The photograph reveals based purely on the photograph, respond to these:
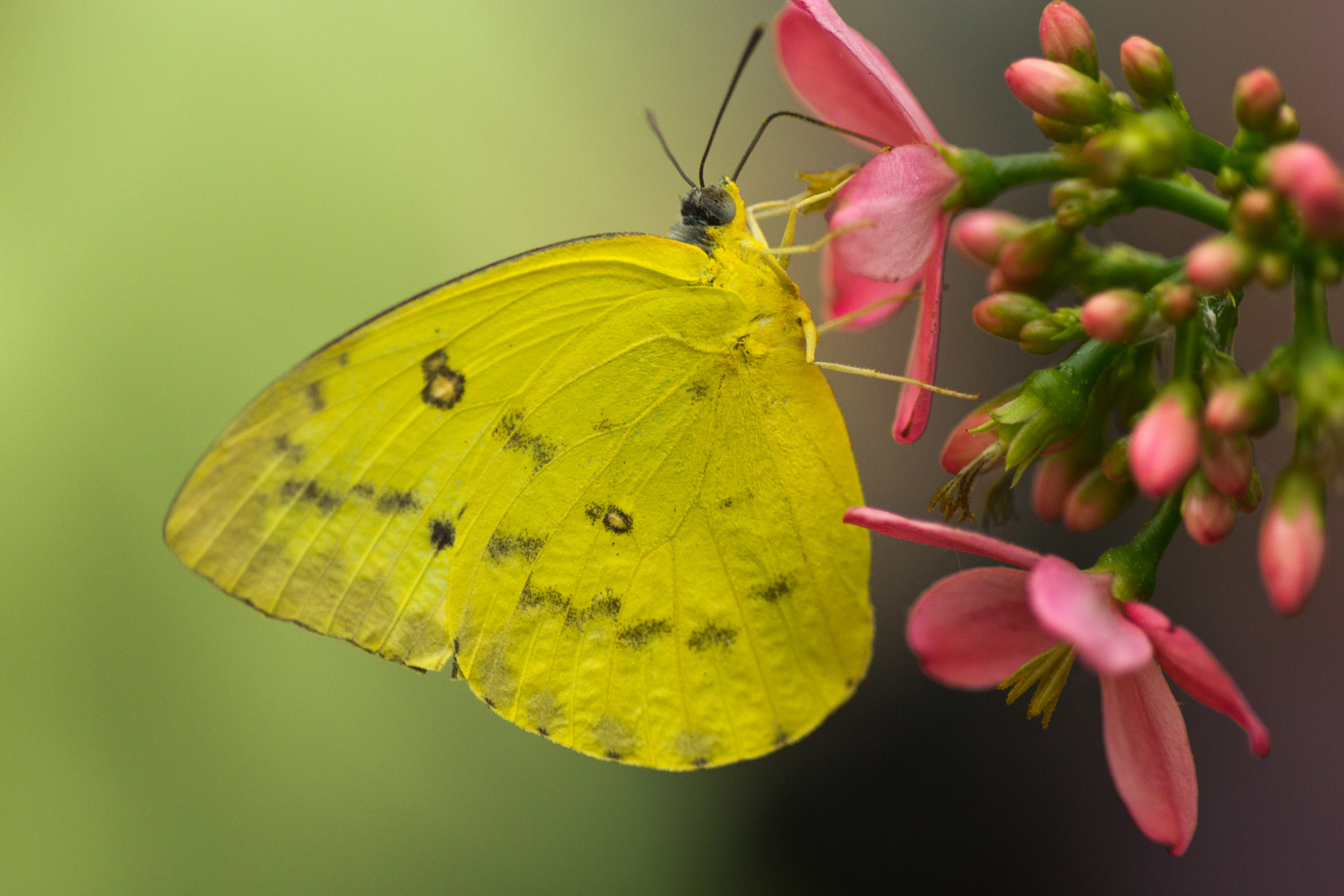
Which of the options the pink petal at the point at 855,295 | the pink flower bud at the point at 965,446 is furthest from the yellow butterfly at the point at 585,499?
the pink flower bud at the point at 965,446

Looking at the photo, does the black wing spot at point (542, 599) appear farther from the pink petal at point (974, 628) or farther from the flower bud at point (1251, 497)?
the flower bud at point (1251, 497)

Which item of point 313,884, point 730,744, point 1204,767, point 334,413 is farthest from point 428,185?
point 1204,767

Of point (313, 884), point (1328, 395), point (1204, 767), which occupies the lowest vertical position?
point (1204, 767)

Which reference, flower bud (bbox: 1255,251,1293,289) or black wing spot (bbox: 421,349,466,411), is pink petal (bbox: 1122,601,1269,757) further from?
black wing spot (bbox: 421,349,466,411)

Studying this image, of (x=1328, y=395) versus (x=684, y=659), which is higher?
(x=1328, y=395)

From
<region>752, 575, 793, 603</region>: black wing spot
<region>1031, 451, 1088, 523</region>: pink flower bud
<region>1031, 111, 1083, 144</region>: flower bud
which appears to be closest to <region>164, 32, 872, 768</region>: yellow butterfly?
<region>752, 575, 793, 603</region>: black wing spot

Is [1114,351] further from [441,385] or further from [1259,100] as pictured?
[441,385]

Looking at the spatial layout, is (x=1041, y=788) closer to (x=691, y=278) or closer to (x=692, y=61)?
(x=691, y=278)
